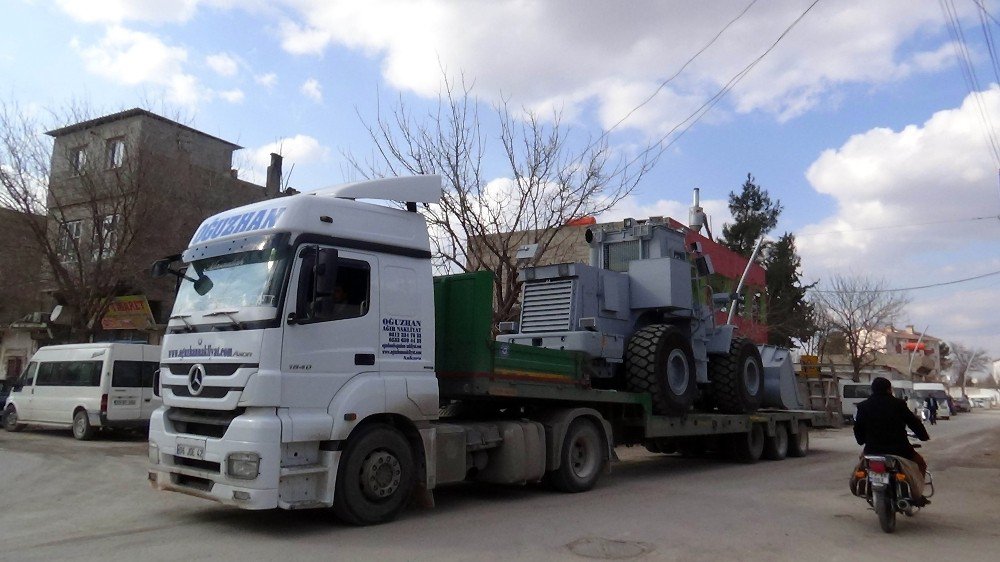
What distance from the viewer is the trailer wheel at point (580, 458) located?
984 centimetres

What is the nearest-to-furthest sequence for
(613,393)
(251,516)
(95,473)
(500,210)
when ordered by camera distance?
(251,516) < (613,393) < (95,473) < (500,210)

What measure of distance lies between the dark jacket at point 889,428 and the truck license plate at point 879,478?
363mm

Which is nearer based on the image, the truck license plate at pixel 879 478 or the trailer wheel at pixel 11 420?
the truck license plate at pixel 879 478

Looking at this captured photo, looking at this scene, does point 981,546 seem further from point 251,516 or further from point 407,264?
point 251,516

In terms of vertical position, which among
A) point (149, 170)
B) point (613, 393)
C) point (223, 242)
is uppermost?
point (149, 170)

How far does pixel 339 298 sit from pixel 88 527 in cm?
334

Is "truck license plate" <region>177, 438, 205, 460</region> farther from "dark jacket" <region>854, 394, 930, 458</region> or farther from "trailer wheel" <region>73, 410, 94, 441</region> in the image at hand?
"trailer wheel" <region>73, 410, 94, 441</region>

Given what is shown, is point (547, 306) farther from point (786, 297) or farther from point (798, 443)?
point (786, 297)

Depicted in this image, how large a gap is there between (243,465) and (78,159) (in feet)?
60.2

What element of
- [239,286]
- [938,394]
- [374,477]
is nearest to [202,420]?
[239,286]

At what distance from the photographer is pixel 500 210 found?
1786cm

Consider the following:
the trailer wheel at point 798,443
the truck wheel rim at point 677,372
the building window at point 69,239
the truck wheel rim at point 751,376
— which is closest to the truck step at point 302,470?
the truck wheel rim at point 677,372

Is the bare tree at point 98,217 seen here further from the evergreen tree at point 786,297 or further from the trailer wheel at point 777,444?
the evergreen tree at point 786,297

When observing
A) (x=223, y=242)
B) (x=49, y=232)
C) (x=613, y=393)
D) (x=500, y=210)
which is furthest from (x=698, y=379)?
(x=49, y=232)
